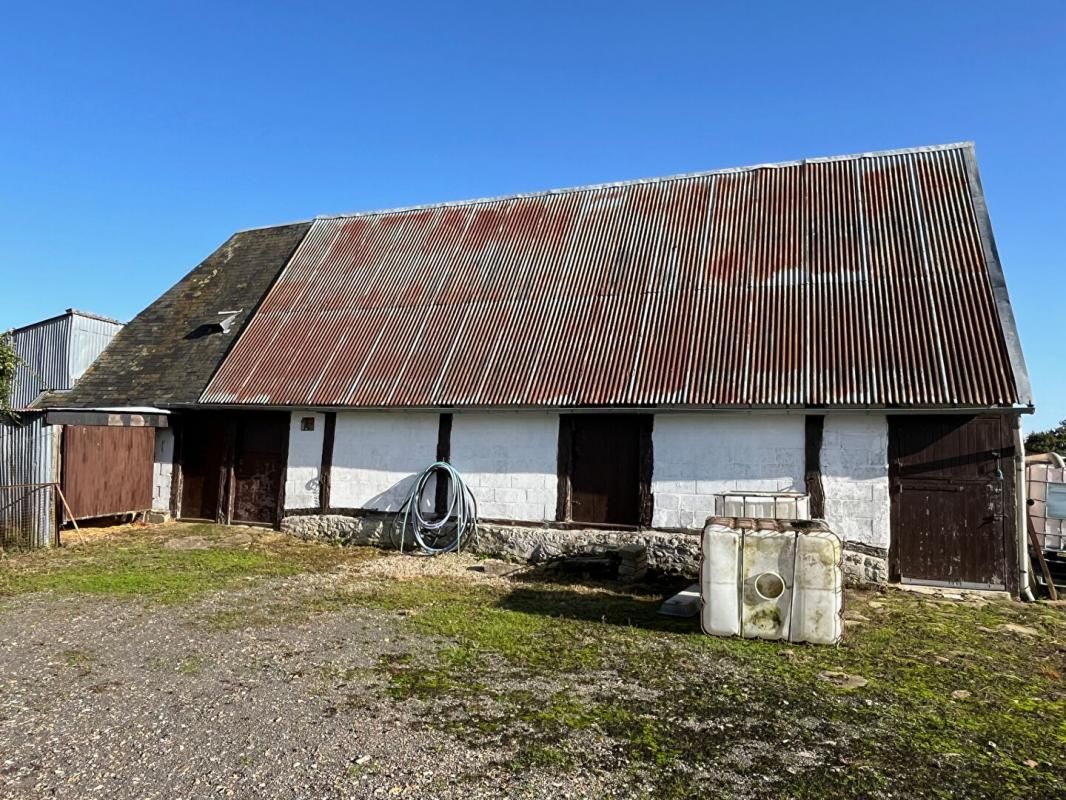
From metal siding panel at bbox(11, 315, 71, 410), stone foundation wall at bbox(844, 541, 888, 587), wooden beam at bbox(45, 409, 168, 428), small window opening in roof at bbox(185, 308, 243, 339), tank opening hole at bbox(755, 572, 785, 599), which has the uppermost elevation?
small window opening in roof at bbox(185, 308, 243, 339)

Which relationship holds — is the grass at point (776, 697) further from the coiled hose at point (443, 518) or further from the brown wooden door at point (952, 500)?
the coiled hose at point (443, 518)

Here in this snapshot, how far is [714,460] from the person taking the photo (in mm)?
11562

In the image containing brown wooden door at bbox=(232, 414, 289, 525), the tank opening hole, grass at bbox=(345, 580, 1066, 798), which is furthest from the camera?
brown wooden door at bbox=(232, 414, 289, 525)

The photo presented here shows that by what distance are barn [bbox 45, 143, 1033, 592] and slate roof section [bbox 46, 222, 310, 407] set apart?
0.10 meters

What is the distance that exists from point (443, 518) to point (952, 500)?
8.12m

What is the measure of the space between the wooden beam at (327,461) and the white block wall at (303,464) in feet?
0.28

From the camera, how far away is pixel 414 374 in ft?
45.1

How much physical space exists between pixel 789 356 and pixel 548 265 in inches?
226

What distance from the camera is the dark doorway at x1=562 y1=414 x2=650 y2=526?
39.7 ft

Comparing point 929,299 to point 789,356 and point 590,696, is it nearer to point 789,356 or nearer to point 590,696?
point 789,356

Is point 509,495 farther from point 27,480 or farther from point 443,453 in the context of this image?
point 27,480

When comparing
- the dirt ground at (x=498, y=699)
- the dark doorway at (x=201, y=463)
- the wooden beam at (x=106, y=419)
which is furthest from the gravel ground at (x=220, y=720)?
the dark doorway at (x=201, y=463)

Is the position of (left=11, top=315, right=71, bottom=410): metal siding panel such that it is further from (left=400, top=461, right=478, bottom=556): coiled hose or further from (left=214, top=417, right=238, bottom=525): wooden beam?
(left=400, top=461, right=478, bottom=556): coiled hose

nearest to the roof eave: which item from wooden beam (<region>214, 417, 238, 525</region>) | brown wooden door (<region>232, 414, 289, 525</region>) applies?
brown wooden door (<region>232, 414, 289, 525</region>)
